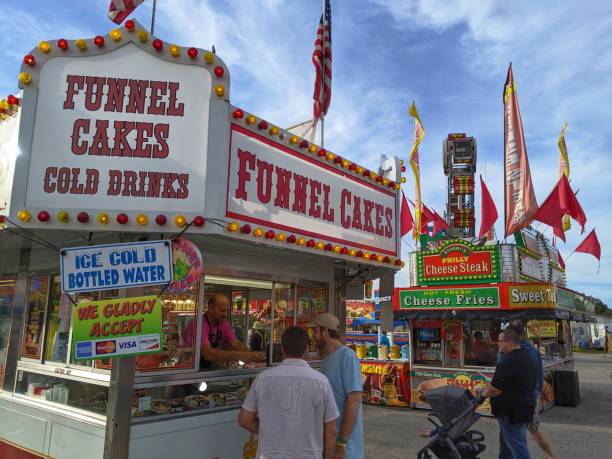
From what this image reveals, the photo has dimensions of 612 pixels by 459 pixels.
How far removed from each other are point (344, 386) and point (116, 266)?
1983 mm

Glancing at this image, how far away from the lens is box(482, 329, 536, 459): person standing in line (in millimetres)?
5078

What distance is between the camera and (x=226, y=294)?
226 inches

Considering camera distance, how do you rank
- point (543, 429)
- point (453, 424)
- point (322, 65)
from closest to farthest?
point (453, 424), point (322, 65), point (543, 429)

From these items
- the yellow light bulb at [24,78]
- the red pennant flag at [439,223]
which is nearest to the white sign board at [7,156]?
the yellow light bulb at [24,78]

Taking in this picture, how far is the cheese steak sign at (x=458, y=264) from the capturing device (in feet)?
38.3

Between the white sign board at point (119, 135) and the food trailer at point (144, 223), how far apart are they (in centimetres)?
1

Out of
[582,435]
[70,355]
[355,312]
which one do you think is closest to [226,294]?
[70,355]

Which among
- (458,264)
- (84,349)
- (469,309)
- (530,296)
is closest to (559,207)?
(458,264)

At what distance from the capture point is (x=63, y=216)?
368 centimetres

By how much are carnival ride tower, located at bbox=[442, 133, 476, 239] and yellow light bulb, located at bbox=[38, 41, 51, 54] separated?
1718 cm

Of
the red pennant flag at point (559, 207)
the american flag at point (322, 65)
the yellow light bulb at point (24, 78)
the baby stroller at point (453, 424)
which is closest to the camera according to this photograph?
the yellow light bulb at point (24, 78)

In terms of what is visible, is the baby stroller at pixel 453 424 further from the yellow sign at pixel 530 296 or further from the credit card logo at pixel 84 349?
the yellow sign at pixel 530 296

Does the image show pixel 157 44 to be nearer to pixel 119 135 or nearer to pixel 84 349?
pixel 119 135

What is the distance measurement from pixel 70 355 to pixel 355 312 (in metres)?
25.2
